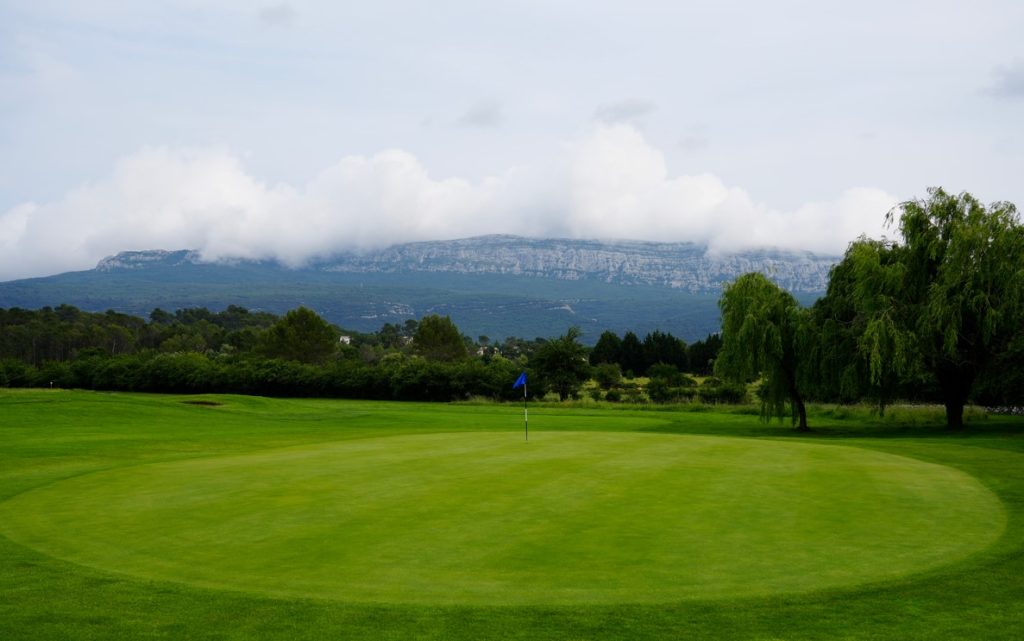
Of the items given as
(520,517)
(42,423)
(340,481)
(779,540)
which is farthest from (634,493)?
(42,423)

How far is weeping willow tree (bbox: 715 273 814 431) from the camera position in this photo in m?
39.0

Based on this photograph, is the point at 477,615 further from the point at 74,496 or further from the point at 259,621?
the point at 74,496

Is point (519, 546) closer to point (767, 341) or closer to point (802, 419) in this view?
point (767, 341)

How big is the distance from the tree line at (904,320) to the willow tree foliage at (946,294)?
43 millimetres

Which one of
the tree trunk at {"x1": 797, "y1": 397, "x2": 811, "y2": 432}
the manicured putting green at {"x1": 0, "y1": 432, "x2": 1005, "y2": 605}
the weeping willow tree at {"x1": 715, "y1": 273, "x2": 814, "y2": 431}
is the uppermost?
the weeping willow tree at {"x1": 715, "y1": 273, "x2": 814, "y2": 431}

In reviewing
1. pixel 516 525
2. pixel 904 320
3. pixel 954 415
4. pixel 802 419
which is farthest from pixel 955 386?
pixel 516 525

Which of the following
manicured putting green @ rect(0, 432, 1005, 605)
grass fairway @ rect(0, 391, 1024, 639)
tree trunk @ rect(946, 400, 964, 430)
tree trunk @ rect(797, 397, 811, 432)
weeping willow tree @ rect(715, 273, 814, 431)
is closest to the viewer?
grass fairway @ rect(0, 391, 1024, 639)

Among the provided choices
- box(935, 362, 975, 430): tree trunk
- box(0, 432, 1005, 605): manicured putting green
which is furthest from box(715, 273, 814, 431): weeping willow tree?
box(0, 432, 1005, 605): manicured putting green

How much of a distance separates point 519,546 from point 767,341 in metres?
29.5

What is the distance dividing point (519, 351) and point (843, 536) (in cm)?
16493

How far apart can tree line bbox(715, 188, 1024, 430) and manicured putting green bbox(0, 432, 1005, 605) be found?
1592 centimetres

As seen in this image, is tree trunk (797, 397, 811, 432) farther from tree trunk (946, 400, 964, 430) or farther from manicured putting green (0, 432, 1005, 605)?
manicured putting green (0, 432, 1005, 605)

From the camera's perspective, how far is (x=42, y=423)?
39875 millimetres

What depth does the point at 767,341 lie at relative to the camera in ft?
128
